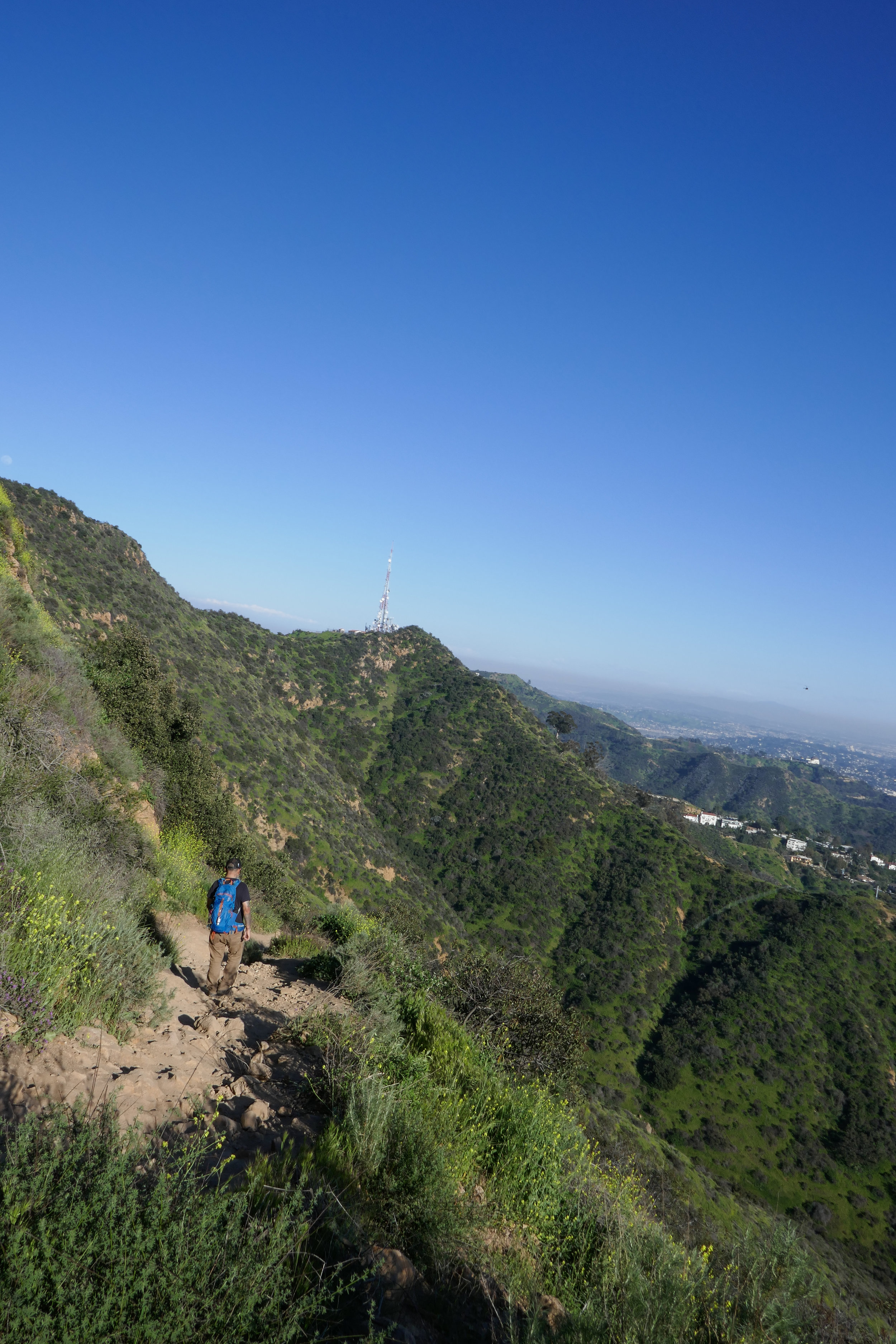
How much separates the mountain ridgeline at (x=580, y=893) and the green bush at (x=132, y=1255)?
12114mm

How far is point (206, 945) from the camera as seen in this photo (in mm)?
8602

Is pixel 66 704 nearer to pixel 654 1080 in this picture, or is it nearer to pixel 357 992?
pixel 357 992

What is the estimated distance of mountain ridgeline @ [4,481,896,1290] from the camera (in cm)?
3198

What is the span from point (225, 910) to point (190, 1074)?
2498 mm

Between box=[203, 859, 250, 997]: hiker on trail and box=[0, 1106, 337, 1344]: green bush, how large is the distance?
398cm

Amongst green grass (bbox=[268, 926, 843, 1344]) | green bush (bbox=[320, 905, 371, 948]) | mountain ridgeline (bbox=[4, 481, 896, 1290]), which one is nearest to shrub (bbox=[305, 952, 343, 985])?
green bush (bbox=[320, 905, 371, 948])

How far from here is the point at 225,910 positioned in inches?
255

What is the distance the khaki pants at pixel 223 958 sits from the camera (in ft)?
→ 21.0

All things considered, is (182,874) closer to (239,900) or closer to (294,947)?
(294,947)

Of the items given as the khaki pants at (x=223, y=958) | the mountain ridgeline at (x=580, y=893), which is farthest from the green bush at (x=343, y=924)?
A: the mountain ridgeline at (x=580, y=893)

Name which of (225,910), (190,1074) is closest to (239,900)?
(225,910)

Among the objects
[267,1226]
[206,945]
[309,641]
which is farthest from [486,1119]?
[309,641]

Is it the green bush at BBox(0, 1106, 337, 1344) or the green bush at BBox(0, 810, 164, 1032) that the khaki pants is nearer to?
the green bush at BBox(0, 810, 164, 1032)

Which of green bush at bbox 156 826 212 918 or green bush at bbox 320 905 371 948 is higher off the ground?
green bush at bbox 156 826 212 918
